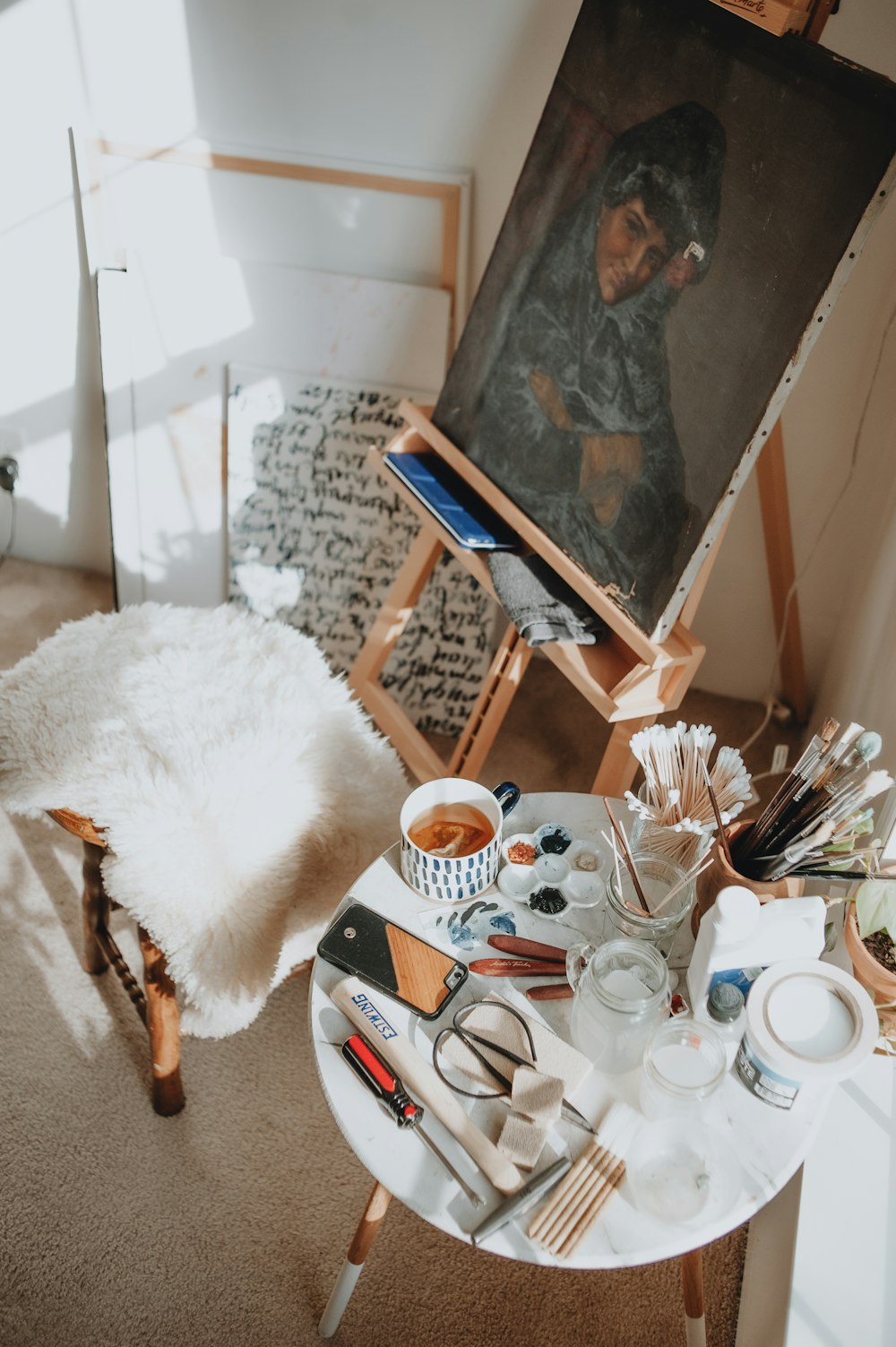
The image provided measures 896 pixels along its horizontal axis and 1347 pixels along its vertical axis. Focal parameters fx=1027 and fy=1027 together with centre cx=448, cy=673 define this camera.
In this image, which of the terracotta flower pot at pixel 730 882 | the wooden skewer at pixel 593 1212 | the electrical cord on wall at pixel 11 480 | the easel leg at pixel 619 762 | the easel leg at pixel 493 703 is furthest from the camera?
the electrical cord on wall at pixel 11 480

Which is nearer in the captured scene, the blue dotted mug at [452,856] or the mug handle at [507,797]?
the blue dotted mug at [452,856]

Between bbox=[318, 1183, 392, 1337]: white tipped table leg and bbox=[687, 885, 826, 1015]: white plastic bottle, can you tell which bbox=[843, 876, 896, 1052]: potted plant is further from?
A: bbox=[318, 1183, 392, 1337]: white tipped table leg

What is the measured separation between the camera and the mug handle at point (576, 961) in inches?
39.3

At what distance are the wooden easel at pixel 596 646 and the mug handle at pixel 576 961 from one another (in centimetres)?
33

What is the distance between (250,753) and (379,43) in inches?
42.8

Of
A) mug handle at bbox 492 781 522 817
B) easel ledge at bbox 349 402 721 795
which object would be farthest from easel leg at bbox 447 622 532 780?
mug handle at bbox 492 781 522 817

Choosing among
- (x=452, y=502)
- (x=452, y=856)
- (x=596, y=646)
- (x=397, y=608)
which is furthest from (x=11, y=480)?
(x=452, y=856)

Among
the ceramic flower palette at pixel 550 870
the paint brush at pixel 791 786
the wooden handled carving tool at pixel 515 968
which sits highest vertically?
the paint brush at pixel 791 786

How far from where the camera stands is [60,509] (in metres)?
2.14

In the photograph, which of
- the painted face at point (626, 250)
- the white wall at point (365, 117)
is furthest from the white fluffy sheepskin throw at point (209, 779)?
the white wall at point (365, 117)

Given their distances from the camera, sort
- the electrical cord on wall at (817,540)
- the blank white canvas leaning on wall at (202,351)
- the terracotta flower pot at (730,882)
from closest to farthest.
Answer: the terracotta flower pot at (730,882) < the electrical cord on wall at (817,540) < the blank white canvas leaning on wall at (202,351)

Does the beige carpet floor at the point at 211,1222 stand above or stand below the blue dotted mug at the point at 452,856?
below

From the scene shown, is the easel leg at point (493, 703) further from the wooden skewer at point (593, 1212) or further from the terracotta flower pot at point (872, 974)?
the wooden skewer at point (593, 1212)

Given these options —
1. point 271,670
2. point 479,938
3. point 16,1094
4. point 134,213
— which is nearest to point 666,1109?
point 479,938
